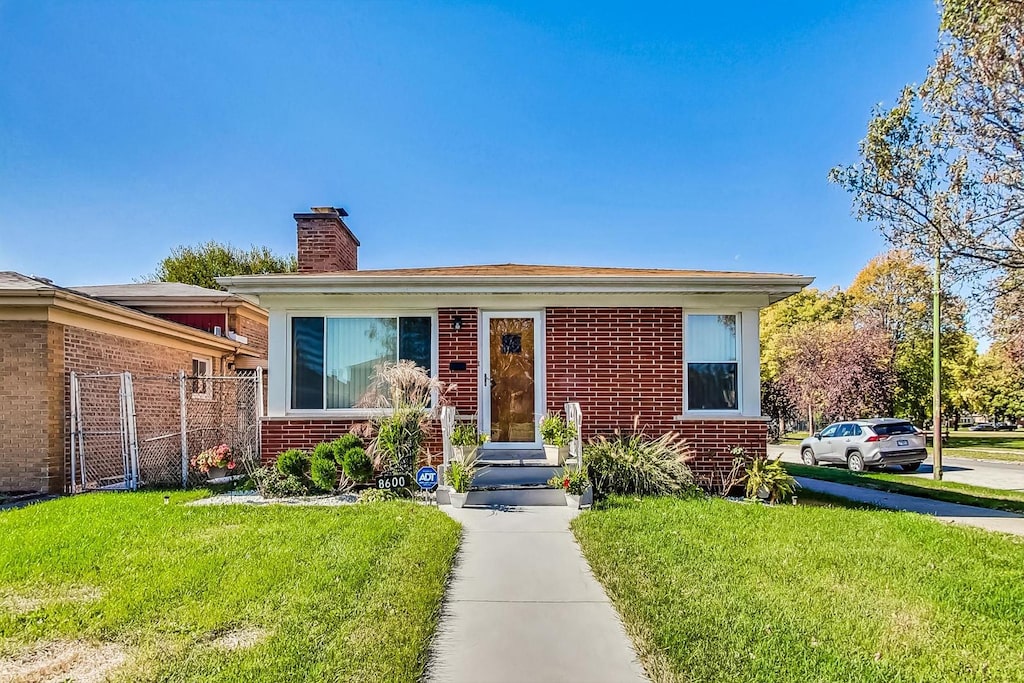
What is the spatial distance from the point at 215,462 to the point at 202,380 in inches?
172

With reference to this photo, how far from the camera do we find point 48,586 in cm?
452

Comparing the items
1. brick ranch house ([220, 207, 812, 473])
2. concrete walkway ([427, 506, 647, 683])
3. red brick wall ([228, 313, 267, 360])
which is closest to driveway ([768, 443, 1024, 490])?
brick ranch house ([220, 207, 812, 473])

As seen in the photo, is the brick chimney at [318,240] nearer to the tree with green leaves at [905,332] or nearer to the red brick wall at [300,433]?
the red brick wall at [300,433]

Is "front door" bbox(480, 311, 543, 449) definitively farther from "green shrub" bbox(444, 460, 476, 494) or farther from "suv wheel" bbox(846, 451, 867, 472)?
"suv wheel" bbox(846, 451, 867, 472)

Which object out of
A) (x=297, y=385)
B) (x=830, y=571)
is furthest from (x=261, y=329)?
(x=830, y=571)

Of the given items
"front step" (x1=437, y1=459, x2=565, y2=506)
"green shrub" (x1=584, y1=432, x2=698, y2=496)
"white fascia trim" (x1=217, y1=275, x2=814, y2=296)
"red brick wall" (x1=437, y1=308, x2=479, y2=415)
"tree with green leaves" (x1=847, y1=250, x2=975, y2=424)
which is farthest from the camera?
"tree with green leaves" (x1=847, y1=250, x2=975, y2=424)

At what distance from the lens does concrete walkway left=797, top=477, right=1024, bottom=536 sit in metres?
7.25

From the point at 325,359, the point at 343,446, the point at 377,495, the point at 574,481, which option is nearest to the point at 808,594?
the point at 574,481

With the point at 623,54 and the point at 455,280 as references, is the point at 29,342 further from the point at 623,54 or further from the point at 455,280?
the point at 623,54

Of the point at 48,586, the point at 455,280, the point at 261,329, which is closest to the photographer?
the point at 48,586

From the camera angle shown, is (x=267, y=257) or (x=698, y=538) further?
(x=267, y=257)

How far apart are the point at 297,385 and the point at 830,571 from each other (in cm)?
732

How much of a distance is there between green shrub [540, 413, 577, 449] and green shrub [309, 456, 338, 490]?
2966 mm

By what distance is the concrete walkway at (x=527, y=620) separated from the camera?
329cm
